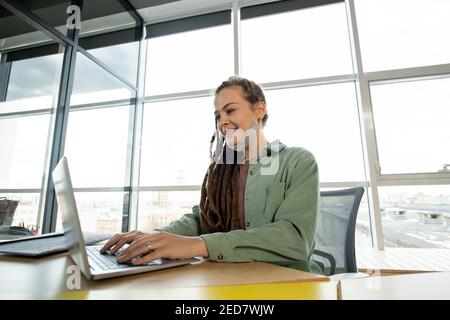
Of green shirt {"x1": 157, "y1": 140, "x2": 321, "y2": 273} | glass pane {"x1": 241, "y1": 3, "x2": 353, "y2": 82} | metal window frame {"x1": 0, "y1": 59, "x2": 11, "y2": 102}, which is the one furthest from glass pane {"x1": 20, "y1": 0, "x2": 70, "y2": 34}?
green shirt {"x1": 157, "y1": 140, "x2": 321, "y2": 273}

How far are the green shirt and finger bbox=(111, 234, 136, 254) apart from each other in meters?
0.18

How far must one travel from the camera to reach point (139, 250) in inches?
19.0

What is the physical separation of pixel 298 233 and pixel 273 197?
0.62 ft

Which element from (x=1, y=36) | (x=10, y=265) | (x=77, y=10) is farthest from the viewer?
(x=77, y=10)

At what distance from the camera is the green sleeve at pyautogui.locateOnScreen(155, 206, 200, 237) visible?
853 mm

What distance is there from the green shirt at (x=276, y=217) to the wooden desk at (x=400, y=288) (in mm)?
249

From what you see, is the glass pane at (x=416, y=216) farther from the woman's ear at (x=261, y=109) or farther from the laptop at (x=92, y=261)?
the laptop at (x=92, y=261)

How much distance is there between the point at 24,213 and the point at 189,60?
245 cm

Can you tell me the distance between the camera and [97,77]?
2.65 meters

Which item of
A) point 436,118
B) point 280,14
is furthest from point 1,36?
point 436,118

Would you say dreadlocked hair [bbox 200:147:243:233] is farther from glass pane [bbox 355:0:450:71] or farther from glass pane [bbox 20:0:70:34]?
glass pane [bbox 355:0:450:71]

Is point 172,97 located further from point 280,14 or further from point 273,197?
point 273,197

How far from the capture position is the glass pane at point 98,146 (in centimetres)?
232

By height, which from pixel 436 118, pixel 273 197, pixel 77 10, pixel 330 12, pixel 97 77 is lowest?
pixel 273 197
